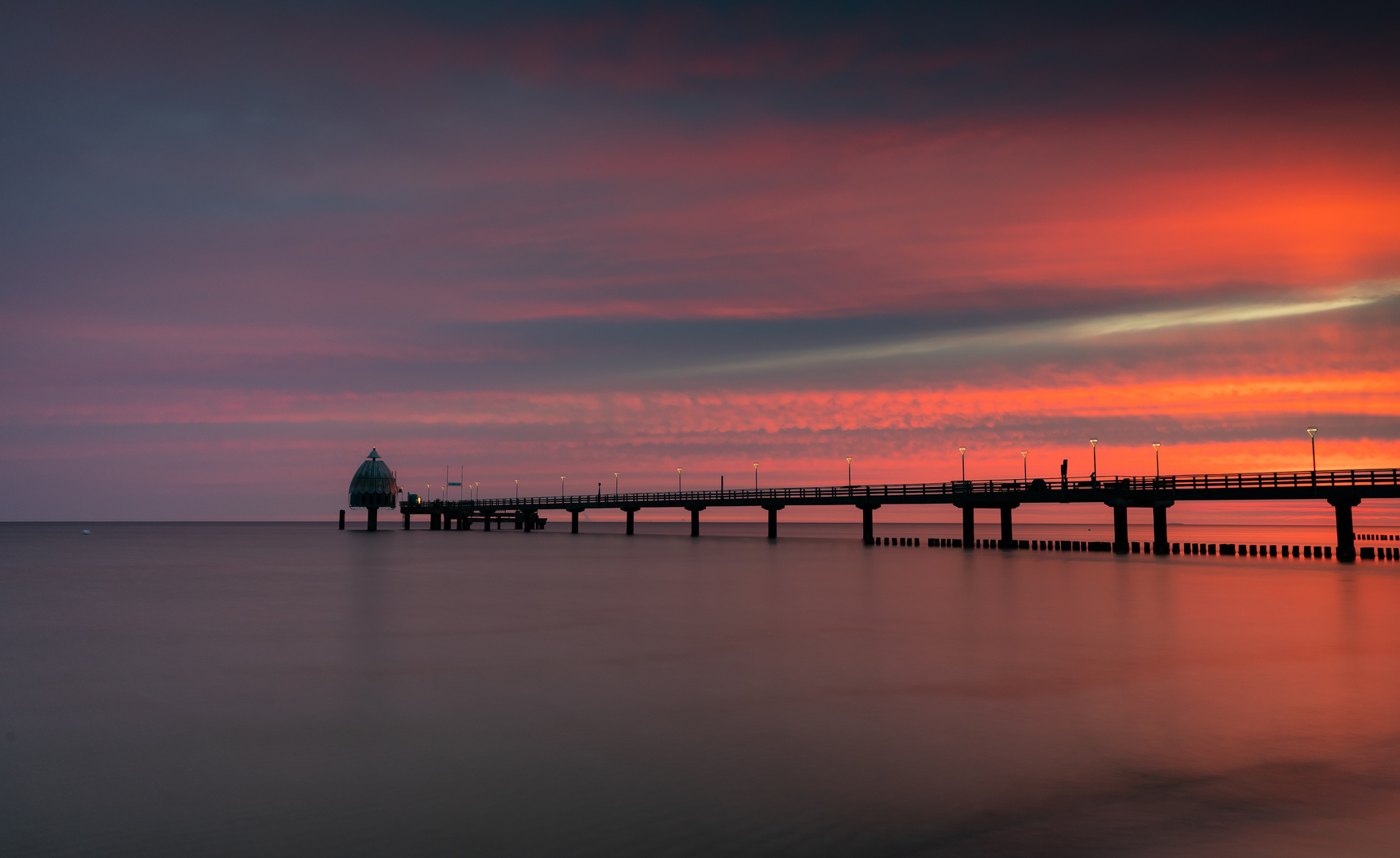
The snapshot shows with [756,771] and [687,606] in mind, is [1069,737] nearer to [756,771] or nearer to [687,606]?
[756,771]

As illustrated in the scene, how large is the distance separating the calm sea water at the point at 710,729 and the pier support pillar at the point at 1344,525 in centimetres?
2276

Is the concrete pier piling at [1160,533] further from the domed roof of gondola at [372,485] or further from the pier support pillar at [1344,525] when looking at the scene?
the domed roof of gondola at [372,485]

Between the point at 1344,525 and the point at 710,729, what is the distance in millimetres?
60551

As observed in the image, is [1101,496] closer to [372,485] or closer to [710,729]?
[710,729]

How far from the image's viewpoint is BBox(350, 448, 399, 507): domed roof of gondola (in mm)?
157625

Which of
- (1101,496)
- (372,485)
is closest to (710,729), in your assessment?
(1101,496)

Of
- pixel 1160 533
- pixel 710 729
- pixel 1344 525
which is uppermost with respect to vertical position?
pixel 1344 525

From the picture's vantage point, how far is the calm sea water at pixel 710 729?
35.6 feet

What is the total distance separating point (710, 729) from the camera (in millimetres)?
16297

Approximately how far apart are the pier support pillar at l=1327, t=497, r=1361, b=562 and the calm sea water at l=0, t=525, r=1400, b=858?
2276 centimetres

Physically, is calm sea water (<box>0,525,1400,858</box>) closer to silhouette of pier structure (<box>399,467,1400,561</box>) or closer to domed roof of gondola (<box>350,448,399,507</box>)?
silhouette of pier structure (<box>399,467,1400,561</box>)

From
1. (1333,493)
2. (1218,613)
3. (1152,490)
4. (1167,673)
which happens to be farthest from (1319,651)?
(1152,490)

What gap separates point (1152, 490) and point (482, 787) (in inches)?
2511

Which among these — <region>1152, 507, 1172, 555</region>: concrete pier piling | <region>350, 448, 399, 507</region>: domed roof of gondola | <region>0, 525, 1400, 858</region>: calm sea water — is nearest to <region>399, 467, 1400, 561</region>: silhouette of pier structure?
<region>1152, 507, 1172, 555</region>: concrete pier piling
